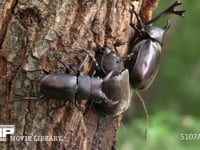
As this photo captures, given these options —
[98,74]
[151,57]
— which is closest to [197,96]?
[151,57]

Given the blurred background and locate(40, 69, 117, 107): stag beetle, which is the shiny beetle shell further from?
the blurred background

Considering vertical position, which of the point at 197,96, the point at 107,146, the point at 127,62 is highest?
the point at 127,62

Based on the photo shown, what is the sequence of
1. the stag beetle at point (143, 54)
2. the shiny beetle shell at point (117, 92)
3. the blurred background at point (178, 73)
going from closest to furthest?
the shiny beetle shell at point (117, 92) → the stag beetle at point (143, 54) → the blurred background at point (178, 73)

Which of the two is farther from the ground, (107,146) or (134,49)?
(134,49)

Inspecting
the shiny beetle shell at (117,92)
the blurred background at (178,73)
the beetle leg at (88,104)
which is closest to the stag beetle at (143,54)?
the shiny beetle shell at (117,92)

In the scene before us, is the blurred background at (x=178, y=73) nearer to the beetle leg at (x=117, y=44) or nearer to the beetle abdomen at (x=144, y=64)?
the beetle abdomen at (x=144, y=64)

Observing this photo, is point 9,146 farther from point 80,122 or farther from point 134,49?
point 134,49
